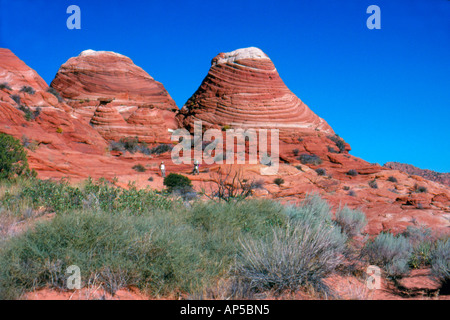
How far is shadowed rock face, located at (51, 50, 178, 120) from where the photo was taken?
4844cm

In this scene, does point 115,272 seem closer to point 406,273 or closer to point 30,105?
point 406,273

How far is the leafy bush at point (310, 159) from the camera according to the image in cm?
3041

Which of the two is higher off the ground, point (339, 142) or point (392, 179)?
point (339, 142)

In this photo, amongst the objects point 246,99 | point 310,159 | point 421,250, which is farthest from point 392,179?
point 246,99

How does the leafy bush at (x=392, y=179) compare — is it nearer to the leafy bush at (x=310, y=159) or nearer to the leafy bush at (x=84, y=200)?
the leafy bush at (x=310, y=159)

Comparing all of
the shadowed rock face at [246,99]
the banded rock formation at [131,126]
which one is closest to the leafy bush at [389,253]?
the banded rock formation at [131,126]

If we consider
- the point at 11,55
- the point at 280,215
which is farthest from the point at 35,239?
the point at 11,55

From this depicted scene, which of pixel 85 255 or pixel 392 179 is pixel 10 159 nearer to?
pixel 85 255

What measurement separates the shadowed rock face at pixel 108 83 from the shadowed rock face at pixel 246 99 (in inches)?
276

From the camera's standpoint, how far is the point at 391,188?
22.2m

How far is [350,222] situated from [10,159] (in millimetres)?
10524

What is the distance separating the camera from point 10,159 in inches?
465
